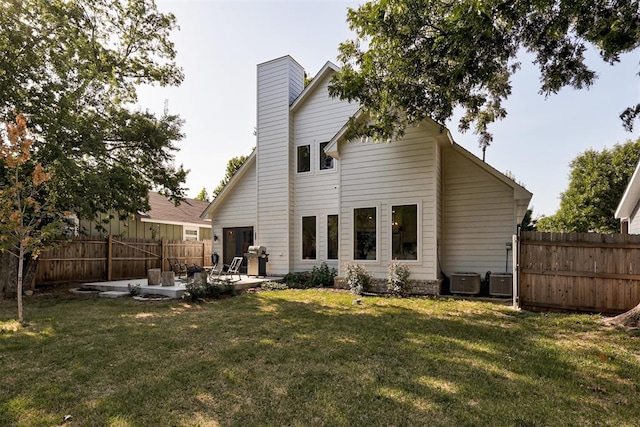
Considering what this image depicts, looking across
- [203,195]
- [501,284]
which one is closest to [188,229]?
[501,284]

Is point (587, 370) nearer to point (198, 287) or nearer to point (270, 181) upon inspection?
point (198, 287)

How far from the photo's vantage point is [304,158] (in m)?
13.4

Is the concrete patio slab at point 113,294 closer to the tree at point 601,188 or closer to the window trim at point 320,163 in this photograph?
the window trim at point 320,163

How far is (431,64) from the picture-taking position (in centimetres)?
725

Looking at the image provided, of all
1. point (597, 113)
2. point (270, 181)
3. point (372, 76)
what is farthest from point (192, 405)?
point (597, 113)

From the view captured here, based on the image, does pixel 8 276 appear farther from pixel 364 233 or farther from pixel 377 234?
pixel 377 234

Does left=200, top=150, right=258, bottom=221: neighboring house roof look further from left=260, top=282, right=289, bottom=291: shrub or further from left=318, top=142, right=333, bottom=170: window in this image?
left=260, top=282, right=289, bottom=291: shrub

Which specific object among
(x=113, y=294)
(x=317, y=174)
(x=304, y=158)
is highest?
(x=304, y=158)

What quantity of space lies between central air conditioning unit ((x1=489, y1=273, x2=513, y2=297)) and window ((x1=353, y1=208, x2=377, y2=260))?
3382mm

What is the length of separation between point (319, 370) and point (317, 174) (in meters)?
9.55

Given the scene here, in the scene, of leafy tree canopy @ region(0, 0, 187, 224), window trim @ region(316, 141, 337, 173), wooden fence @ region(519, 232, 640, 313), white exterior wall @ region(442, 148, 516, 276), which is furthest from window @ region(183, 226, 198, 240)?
wooden fence @ region(519, 232, 640, 313)

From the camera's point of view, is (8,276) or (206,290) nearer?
(206,290)

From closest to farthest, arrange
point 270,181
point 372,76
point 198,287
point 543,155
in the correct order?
1. point 372,76
2. point 198,287
3. point 270,181
4. point 543,155

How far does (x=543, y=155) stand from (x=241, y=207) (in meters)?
17.2
